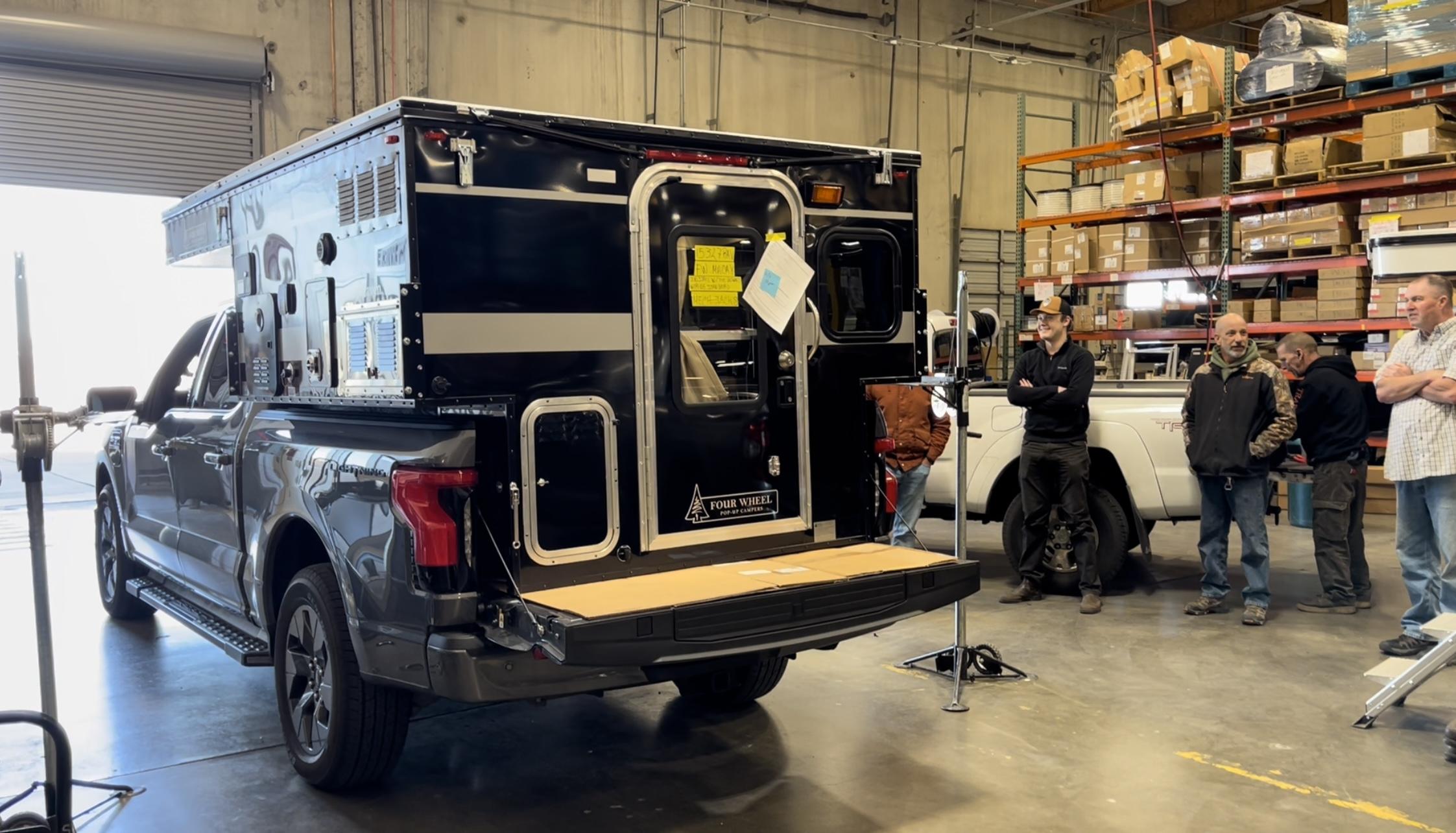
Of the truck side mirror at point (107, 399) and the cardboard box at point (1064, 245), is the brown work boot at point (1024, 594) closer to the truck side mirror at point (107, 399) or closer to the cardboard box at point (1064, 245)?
the truck side mirror at point (107, 399)

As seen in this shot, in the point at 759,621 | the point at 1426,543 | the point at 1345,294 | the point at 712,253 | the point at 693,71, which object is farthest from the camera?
the point at 693,71

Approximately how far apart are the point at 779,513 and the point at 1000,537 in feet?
20.4

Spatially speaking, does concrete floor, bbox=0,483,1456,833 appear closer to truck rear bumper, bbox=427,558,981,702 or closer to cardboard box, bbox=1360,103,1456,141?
truck rear bumper, bbox=427,558,981,702

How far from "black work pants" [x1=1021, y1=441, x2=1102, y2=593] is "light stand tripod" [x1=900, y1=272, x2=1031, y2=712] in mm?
1548

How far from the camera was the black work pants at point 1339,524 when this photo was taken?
705cm

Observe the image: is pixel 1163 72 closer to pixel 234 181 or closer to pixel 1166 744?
pixel 1166 744

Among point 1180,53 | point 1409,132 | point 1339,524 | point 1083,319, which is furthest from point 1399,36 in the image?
point 1339,524

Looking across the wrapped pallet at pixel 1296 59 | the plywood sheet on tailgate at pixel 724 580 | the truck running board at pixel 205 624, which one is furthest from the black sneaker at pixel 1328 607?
the truck running board at pixel 205 624

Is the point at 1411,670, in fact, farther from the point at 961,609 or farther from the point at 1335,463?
the point at 1335,463

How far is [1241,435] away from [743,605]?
14.0 ft

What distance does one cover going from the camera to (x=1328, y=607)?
7.19 metres

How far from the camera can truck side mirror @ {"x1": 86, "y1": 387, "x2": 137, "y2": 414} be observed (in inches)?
153

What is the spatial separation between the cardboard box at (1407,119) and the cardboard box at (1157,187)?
78.9 inches

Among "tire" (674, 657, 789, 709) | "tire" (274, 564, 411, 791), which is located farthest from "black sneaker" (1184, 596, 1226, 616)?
"tire" (274, 564, 411, 791)
